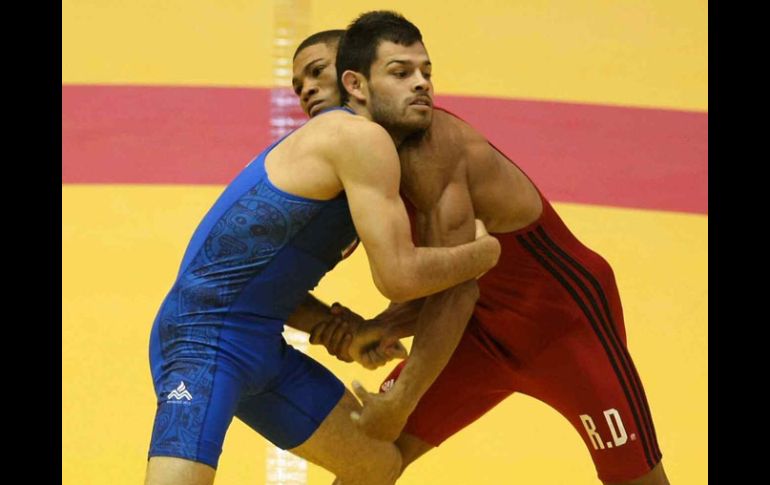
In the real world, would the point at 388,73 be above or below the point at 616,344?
above

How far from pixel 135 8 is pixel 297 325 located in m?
3.89

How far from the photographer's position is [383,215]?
134 inches

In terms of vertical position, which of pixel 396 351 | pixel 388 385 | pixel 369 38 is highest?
pixel 369 38

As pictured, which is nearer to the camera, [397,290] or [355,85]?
[397,290]

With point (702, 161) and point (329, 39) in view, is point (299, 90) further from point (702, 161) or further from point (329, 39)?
point (702, 161)

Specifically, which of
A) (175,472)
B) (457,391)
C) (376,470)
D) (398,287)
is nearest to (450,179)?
(398,287)

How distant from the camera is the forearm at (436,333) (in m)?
3.65

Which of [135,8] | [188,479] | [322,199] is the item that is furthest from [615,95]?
[188,479]

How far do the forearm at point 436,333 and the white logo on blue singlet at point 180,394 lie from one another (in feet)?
1.89

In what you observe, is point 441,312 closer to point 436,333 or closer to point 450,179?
point 436,333

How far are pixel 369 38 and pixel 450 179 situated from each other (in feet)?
1.40

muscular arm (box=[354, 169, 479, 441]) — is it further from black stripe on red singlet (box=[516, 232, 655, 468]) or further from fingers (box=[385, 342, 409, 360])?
black stripe on red singlet (box=[516, 232, 655, 468])

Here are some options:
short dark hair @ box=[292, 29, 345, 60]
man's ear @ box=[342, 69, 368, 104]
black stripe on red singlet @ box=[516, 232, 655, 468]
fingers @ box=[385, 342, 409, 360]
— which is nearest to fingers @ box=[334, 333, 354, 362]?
fingers @ box=[385, 342, 409, 360]

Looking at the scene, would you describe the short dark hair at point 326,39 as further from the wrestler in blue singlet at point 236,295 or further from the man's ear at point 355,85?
the wrestler in blue singlet at point 236,295
